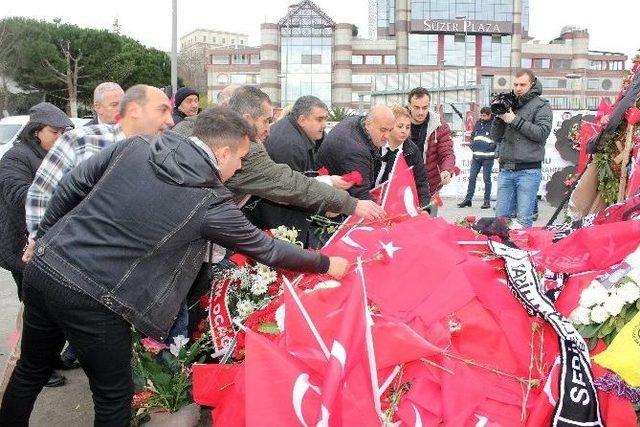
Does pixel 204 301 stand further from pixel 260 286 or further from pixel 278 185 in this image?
pixel 278 185

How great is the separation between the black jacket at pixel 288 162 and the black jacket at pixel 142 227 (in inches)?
69.4

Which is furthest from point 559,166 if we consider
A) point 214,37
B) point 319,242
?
point 214,37

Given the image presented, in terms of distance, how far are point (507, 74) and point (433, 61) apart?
8.69m

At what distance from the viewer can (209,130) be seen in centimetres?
269

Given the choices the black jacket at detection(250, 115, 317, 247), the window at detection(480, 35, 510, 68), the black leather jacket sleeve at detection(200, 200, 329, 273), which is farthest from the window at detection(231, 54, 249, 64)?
the black leather jacket sleeve at detection(200, 200, 329, 273)

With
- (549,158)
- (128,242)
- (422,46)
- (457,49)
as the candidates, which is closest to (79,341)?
(128,242)

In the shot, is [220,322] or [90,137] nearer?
[220,322]

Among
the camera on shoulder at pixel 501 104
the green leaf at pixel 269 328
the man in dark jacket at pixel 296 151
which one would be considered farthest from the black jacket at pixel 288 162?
the camera on shoulder at pixel 501 104

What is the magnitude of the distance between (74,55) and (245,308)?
148ft

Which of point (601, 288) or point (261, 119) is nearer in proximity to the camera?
point (601, 288)

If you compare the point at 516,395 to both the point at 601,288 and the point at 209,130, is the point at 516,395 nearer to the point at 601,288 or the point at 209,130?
the point at 601,288

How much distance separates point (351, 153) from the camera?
4664 millimetres

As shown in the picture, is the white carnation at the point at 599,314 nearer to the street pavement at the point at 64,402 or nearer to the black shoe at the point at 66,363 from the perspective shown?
the street pavement at the point at 64,402

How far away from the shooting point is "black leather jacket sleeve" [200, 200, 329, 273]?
2568 millimetres
